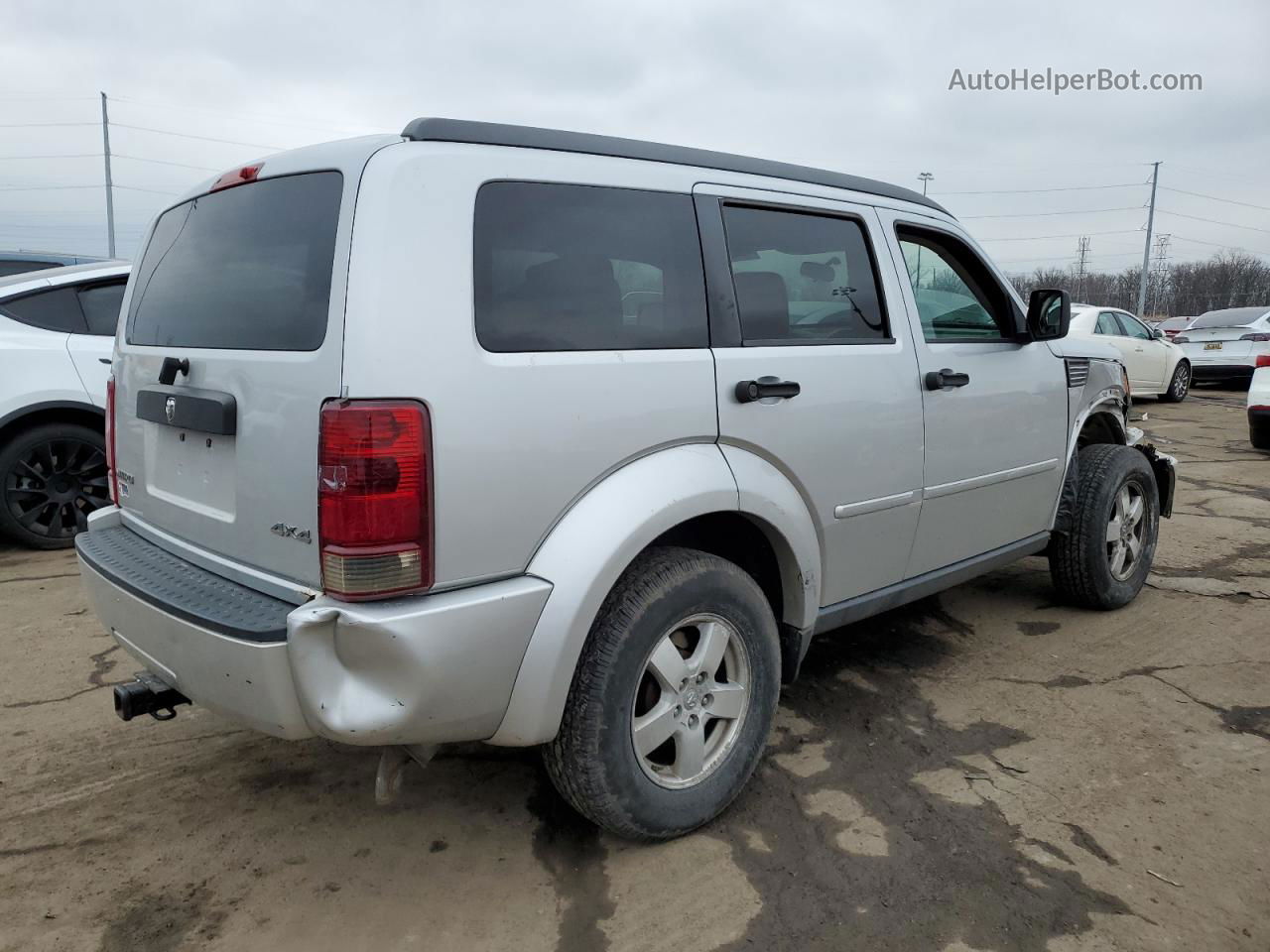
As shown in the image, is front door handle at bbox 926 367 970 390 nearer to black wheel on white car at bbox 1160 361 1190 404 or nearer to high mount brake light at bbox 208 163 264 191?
high mount brake light at bbox 208 163 264 191

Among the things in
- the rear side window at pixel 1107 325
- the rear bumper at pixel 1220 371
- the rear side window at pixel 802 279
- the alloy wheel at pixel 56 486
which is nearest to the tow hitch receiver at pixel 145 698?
the rear side window at pixel 802 279

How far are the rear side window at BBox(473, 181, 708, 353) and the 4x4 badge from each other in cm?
60

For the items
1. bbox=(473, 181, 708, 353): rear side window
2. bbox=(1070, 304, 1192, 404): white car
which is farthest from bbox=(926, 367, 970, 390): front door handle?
bbox=(1070, 304, 1192, 404): white car

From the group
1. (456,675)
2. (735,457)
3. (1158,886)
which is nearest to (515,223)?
(735,457)

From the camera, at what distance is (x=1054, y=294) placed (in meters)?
3.75

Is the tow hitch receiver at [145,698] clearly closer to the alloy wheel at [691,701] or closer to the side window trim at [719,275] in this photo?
the alloy wheel at [691,701]

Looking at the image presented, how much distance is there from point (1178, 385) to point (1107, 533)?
12518mm

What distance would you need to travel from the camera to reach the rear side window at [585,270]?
2193 millimetres

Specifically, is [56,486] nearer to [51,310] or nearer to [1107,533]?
[51,310]

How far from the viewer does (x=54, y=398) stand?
5410 mm

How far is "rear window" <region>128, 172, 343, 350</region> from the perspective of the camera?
2154 mm

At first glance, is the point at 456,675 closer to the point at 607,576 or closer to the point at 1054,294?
the point at 607,576

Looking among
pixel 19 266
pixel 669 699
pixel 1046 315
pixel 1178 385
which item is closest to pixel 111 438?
pixel 669 699

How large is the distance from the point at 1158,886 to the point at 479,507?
6.75 ft
